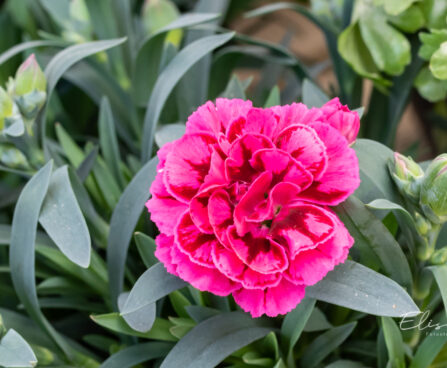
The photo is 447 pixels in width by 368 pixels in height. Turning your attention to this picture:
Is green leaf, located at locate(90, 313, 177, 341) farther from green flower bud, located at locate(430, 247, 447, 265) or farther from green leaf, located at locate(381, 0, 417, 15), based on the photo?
green leaf, located at locate(381, 0, 417, 15)

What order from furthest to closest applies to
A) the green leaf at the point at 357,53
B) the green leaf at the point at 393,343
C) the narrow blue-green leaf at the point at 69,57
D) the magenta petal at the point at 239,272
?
the green leaf at the point at 357,53 < the narrow blue-green leaf at the point at 69,57 < the green leaf at the point at 393,343 < the magenta petal at the point at 239,272

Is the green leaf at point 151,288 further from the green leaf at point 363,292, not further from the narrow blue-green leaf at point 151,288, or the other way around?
the green leaf at point 363,292

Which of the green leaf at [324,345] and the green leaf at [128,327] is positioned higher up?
the green leaf at [128,327]

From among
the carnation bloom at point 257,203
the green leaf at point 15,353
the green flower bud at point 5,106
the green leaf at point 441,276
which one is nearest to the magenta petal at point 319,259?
the carnation bloom at point 257,203

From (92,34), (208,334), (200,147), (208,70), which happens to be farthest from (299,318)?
(92,34)

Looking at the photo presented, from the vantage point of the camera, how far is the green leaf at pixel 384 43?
25.2 inches

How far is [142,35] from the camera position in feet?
2.88

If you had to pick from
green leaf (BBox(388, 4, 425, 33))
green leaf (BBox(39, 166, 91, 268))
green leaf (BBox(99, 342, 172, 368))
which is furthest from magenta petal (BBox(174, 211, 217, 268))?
green leaf (BBox(388, 4, 425, 33))

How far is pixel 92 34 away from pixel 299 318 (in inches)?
23.3

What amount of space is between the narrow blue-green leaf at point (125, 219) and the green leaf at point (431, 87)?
36 centimetres

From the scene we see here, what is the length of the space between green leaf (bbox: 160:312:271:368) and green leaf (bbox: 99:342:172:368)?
82mm

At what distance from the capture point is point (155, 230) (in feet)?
1.99

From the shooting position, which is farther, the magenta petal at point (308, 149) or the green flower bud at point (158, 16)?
the green flower bud at point (158, 16)

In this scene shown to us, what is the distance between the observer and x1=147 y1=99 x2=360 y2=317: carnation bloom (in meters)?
0.36
